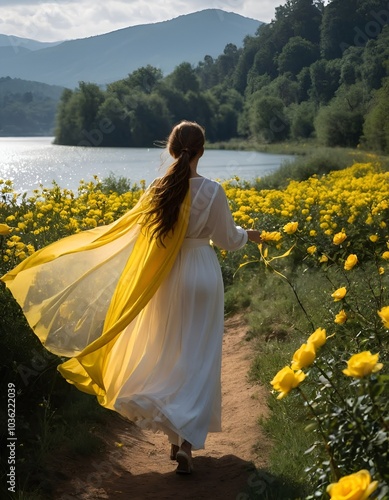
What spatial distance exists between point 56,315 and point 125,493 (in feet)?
3.16

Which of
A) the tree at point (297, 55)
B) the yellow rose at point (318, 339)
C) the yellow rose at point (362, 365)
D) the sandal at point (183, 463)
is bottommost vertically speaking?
the sandal at point (183, 463)

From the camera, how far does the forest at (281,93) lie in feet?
129

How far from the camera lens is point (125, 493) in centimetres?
409

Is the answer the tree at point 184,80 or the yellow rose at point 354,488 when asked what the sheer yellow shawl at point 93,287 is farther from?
the tree at point 184,80

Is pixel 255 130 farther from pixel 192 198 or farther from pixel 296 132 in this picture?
pixel 192 198

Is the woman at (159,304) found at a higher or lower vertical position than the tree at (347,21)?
lower

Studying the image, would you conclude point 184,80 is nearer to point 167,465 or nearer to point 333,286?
point 333,286

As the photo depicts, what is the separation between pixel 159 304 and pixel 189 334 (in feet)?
0.76

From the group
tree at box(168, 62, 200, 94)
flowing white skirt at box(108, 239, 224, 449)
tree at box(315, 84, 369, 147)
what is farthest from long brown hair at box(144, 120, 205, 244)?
tree at box(168, 62, 200, 94)

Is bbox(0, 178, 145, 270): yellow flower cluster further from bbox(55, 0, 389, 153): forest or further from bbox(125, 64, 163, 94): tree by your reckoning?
bbox(125, 64, 163, 94): tree

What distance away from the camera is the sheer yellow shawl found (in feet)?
14.2

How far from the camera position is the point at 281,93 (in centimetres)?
5244

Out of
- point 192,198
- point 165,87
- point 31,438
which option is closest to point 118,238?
point 192,198

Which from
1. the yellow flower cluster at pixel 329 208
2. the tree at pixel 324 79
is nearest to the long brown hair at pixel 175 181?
the yellow flower cluster at pixel 329 208
